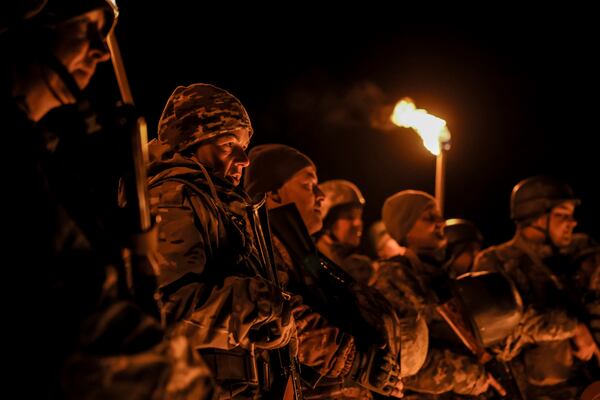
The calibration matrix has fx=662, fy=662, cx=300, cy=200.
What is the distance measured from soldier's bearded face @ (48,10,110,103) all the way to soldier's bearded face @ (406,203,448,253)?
5.27 meters

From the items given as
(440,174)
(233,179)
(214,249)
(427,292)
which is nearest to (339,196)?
(440,174)

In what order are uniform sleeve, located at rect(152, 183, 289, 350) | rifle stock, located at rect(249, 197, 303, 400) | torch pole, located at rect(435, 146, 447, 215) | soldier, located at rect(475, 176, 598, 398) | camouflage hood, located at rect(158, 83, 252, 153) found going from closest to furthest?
uniform sleeve, located at rect(152, 183, 289, 350) → rifle stock, located at rect(249, 197, 303, 400) → camouflage hood, located at rect(158, 83, 252, 153) → soldier, located at rect(475, 176, 598, 398) → torch pole, located at rect(435, 146, 447, 215)

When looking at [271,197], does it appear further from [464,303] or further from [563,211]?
[563,211]

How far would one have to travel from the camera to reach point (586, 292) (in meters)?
8.01

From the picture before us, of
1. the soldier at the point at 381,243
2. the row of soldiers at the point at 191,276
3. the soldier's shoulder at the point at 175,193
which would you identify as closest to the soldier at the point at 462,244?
the soldier at the point at 381,243

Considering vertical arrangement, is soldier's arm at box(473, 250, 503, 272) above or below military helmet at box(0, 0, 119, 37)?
below

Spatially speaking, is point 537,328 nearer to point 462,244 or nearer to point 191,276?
point 462,244

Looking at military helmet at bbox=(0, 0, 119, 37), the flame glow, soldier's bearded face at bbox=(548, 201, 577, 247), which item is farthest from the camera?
soldier's bearded face at bbox=(548, 201, 577, 247)

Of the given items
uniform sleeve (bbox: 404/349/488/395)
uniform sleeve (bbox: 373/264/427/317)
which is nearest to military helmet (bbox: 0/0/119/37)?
uniform sleeve (bbox: 373/264/427/317)

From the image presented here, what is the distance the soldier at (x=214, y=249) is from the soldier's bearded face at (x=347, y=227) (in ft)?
14.5

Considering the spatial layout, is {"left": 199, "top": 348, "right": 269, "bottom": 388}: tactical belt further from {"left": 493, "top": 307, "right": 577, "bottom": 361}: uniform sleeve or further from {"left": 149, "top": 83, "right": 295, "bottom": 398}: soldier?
{"left": 493, "top": 307, "right": 577, "bottom": 361}: uniform sleeve

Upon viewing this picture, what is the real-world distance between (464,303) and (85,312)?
14.7 feet

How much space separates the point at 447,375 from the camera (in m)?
5.57

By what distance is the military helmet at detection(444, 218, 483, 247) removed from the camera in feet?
33.0
